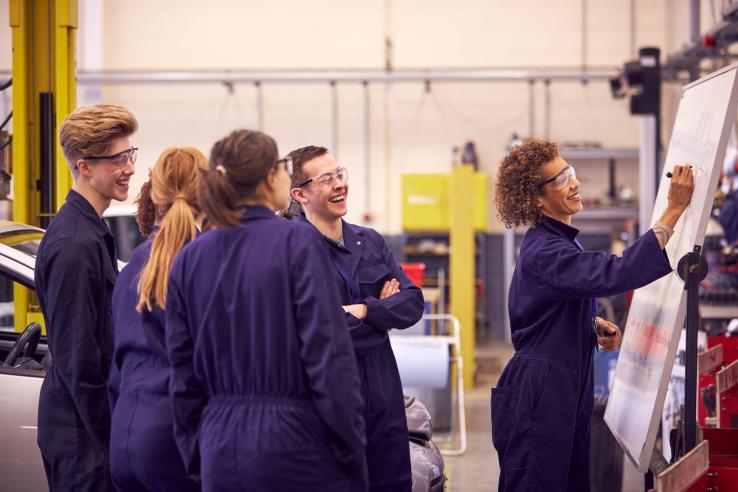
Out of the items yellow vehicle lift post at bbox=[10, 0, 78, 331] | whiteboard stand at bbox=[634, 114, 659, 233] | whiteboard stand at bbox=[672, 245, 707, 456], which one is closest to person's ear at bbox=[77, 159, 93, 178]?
yellow vehicle lift post at bbox=[10, 0, 78, 331]

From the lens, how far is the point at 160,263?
2447 mm

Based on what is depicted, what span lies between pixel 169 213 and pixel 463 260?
693 cm

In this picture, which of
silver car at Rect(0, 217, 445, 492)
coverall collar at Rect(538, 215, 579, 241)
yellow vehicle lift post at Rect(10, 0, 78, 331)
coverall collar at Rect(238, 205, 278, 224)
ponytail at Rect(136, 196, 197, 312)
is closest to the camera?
coverall collar at Rect(238, 205, 278, 224)

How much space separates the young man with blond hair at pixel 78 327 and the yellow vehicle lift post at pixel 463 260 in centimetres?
645

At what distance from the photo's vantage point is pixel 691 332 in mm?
2883

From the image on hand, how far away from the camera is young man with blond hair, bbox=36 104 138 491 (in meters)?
2.71

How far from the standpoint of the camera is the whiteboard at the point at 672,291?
2.85m

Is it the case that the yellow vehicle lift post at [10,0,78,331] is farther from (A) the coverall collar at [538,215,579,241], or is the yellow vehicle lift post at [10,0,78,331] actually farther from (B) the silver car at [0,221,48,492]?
(A) the coverall collar at [538,215,579,241]

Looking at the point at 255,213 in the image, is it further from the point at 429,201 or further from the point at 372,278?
the point at 429,201

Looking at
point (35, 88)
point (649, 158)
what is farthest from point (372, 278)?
point (649, 158)

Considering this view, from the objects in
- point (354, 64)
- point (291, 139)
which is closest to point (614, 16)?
point (354, 64)

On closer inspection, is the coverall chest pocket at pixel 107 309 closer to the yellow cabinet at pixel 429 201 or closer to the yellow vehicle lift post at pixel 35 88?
the yellow vehicle lift post at pixel 35 88

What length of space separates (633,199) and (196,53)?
20.9ft

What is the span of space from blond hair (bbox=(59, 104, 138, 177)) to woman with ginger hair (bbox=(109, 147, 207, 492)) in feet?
1.40
